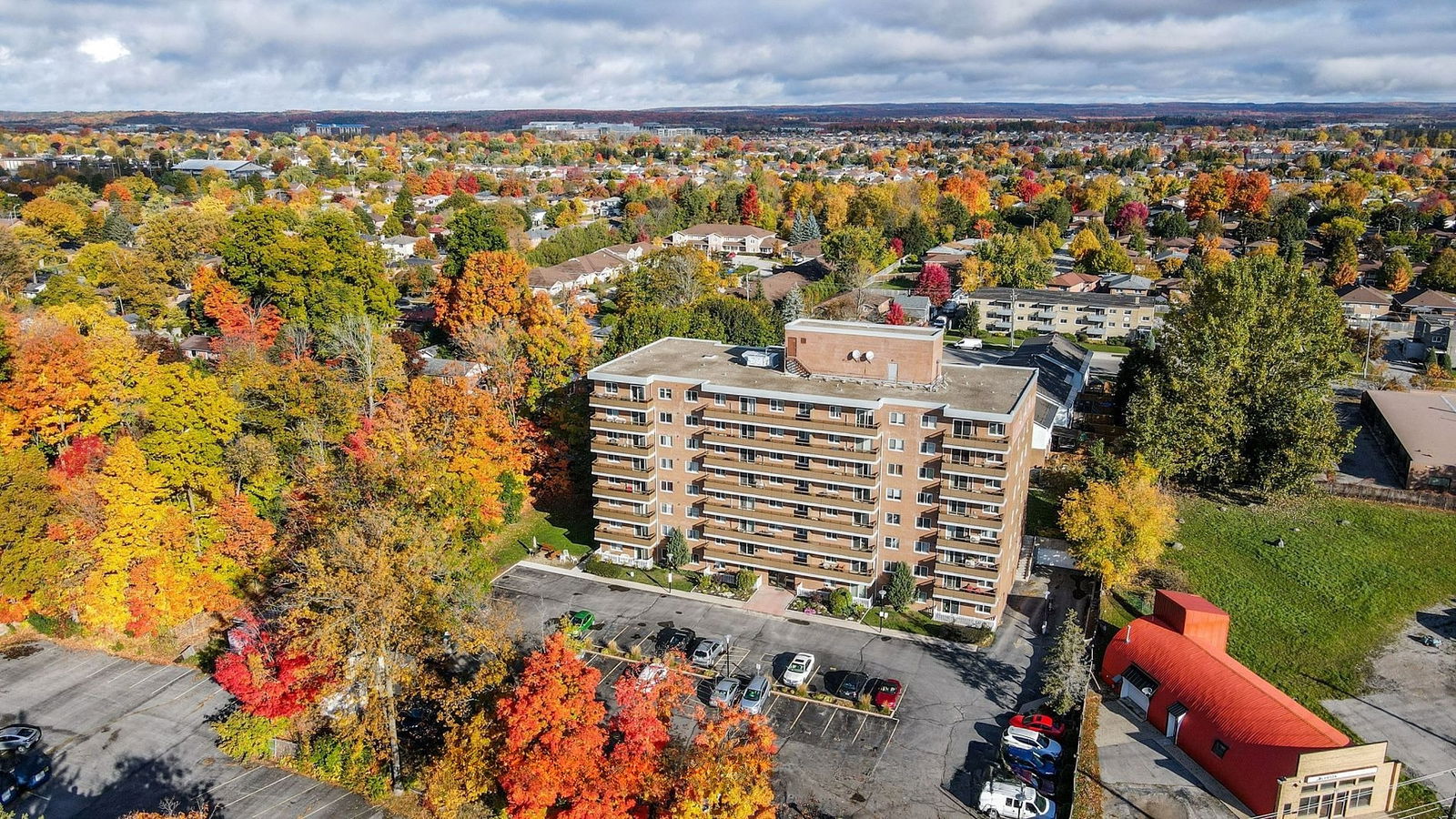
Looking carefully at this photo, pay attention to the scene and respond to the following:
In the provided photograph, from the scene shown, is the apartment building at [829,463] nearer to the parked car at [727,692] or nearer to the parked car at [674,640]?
the parked car at [674,640]

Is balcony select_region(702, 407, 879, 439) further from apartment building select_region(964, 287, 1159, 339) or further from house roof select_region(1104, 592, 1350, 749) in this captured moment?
apartment building select_region(964, 287, 1159, 339)

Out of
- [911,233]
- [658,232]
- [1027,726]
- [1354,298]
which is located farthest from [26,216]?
[1354,298]

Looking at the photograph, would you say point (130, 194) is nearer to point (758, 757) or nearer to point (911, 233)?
point (911, 233)

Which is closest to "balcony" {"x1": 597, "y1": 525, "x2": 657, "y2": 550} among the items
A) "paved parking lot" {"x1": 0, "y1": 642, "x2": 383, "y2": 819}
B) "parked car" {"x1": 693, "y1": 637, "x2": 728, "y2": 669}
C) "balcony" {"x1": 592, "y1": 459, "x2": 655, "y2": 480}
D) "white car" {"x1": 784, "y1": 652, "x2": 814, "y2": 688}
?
"balcony" {"x1": 592, "y1": 459, "x2": 655, "y2": 480}

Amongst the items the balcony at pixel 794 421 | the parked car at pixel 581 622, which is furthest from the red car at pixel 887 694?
the parked car at pixel 581 622

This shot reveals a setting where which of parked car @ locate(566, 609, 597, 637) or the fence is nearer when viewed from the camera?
parked car @ locate(566, 609, 597, 637)

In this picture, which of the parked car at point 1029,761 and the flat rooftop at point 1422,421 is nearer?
the parked car at point 1029,761

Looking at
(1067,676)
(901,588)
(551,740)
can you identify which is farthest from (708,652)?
(1067,676)
